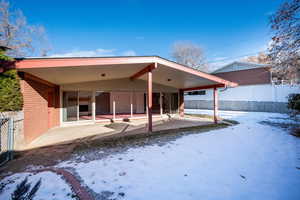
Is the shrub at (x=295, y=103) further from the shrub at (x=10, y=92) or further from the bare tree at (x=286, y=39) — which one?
the shrub at (x=10, y=92)

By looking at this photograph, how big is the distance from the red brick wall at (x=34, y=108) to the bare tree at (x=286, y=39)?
8925 millimetres

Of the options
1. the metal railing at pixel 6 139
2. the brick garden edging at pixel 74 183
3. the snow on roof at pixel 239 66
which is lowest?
the brick garden edging at pixel 74 183

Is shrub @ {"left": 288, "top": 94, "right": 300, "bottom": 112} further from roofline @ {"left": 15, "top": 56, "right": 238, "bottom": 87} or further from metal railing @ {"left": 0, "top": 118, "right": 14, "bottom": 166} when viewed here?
metal railing @ {"left": 0, "top": 118, "right": 14, "bottom": 166}

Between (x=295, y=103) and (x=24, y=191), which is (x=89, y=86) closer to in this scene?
(x=24, y=191)

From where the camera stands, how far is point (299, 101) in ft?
22.1

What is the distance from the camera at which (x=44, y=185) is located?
7.21ft

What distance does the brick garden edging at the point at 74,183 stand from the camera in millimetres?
1938

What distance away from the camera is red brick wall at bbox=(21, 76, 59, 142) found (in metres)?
4.09

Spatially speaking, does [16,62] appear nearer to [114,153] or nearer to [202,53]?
[114,153]

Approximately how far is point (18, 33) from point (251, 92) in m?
22.0

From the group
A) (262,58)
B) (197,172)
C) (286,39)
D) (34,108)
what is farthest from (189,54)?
(197,172)

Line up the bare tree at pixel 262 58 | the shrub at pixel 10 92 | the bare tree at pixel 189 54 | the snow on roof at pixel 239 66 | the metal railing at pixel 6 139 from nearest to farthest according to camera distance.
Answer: the metal railing at pixel 6 139
the shrub at pixel 10 92
the bare tree at pixel 262 58
the snow on roof at pixel 239 66
the bare tree at pixel 189 54

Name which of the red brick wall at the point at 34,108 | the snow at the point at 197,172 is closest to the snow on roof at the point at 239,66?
the snow at the point at 197,172

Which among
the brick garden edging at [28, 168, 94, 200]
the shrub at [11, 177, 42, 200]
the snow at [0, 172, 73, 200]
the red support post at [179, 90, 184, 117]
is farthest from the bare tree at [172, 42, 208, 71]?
the shrub at [11, 177, 42, 200]
